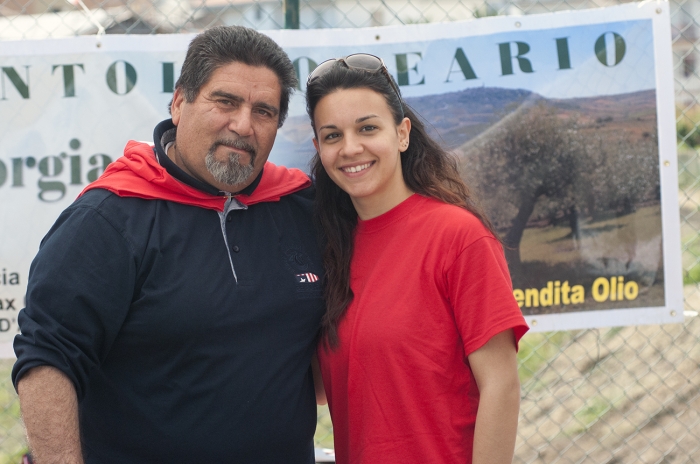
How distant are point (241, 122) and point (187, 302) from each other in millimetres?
599

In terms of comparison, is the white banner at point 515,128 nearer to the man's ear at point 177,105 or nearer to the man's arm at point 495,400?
the man's ear at point 177,105

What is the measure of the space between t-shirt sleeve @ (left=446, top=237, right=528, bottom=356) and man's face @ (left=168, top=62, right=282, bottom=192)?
0.75 metres

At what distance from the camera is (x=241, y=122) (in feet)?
6.78

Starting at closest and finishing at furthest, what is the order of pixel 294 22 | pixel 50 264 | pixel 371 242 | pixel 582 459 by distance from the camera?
pixel 50 264 < pixel 371 242 < pixel 294 22 < pixel 582 459

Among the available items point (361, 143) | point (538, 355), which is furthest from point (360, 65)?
point (538, 355)

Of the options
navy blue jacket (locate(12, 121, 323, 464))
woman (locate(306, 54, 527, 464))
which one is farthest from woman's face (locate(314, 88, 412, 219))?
navy blue jacket (locate(12, 121, 323, 464))

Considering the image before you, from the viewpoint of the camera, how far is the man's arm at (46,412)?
172 cm

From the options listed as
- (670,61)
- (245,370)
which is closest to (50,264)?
(245,370)

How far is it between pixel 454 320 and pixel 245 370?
2.08 feet

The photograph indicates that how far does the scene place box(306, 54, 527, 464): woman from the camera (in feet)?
6.00

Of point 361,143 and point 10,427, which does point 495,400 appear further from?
point 10,427

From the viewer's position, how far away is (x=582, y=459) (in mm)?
3686

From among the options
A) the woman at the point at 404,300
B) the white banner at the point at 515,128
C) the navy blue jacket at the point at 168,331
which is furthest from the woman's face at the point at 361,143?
the white banner at the point at 515,128

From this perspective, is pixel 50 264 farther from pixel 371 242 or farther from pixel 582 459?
pixel 582 459
